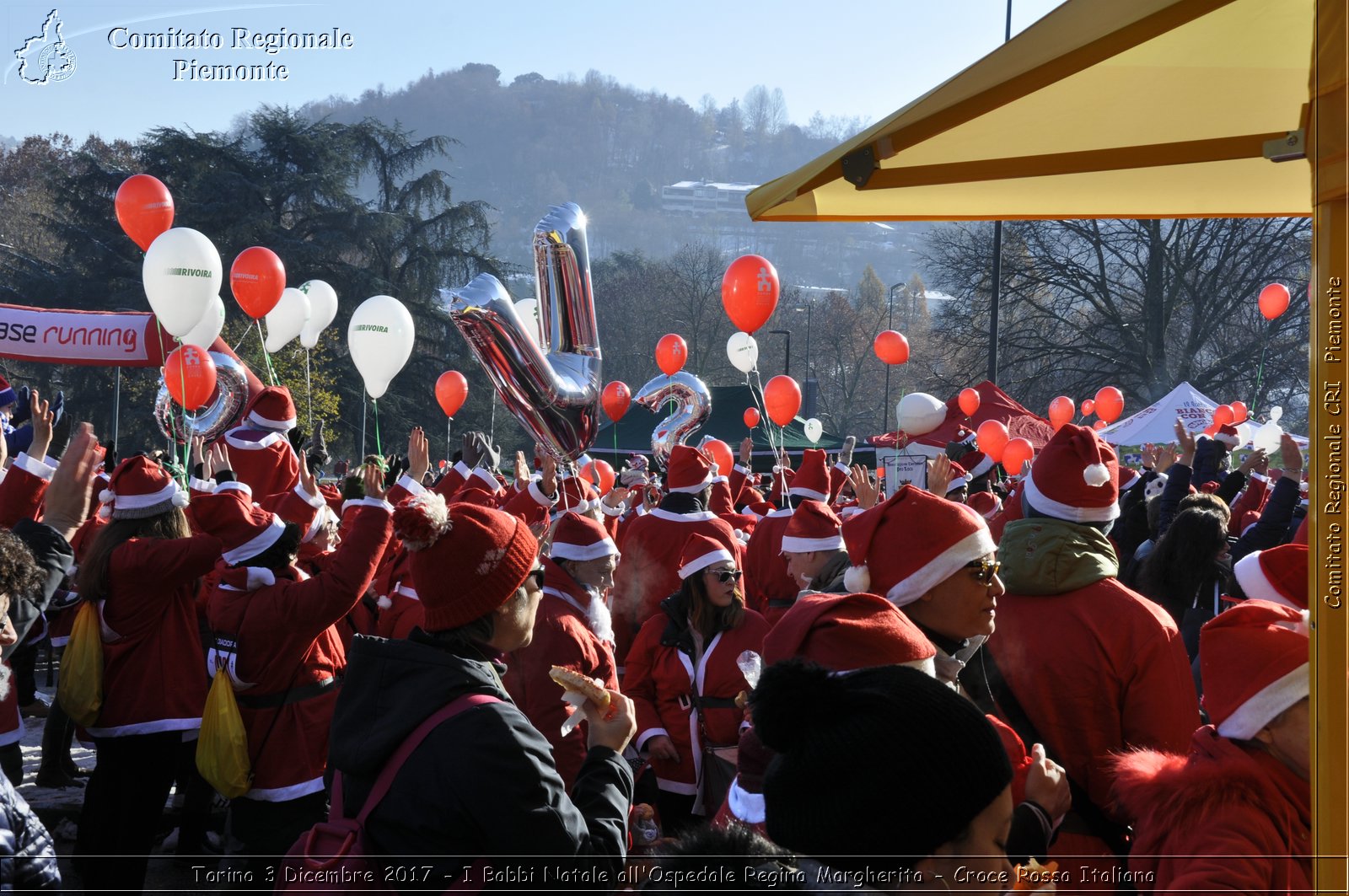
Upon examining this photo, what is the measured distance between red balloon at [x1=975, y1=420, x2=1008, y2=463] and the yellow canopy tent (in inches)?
397

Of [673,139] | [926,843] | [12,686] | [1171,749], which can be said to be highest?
[673,139]

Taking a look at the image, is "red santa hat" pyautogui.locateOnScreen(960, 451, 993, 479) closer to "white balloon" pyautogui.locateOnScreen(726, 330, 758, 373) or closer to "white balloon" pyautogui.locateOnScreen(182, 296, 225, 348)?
"white balloon" pyautogui.locateOnScreen(726, 330, 758, 373)

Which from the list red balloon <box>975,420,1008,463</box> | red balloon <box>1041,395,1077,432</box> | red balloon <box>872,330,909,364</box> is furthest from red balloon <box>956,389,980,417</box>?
red balloon <box>975,420,1008,463</box>

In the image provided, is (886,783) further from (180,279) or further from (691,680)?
(180,279)

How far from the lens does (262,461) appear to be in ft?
27.5

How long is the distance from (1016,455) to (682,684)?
865 centimetres

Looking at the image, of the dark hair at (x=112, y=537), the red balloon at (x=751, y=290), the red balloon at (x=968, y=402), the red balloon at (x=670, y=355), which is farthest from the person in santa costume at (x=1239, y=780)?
the red balloon at (x=968, y=402)

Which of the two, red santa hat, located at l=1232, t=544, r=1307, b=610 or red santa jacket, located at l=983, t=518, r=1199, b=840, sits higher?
red santa hat, located at l=1232, t=544, r=1307, b=610

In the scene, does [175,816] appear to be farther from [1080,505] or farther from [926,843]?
[926,843]

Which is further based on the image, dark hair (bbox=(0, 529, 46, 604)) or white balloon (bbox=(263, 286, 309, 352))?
white balloon (bbox=(263, 286, 309, 352))

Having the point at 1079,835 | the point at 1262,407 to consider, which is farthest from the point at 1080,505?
the point at 1262,407

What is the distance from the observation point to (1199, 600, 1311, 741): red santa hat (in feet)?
7.57

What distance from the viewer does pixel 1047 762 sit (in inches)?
99.3

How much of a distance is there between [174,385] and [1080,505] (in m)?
7.44
